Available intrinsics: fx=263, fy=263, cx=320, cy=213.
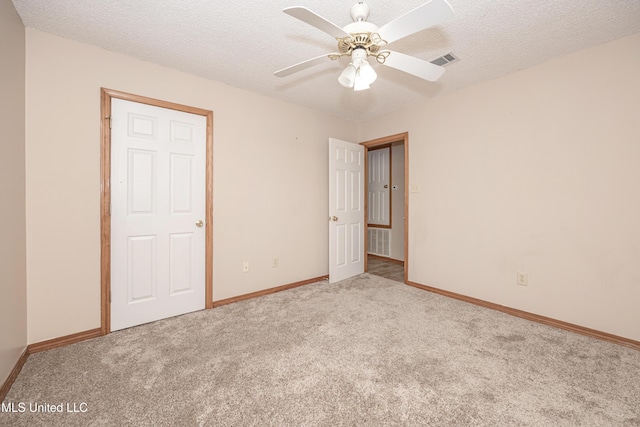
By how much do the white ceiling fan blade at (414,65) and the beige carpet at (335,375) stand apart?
6.64 ft

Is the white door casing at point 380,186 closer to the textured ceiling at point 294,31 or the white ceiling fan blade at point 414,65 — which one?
the textured ceiling at point 294,31

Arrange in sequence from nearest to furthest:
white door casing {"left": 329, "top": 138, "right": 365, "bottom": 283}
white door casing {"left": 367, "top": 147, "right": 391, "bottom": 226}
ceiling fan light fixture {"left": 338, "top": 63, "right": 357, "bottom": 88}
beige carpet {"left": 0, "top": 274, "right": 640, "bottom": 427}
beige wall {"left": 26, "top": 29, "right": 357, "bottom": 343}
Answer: beige carpet {"left": 0, "top": 274, "right": 640, "bottom": 427} → ceiling fan light fixture {"left": 338, "top": 63, "right": 357, "bottom": 88} → beige wall {"left": 26, "top": 29, "right": 357, "bottom": 343} → white door casing {"left": 329, "top": 138, "right": 365, "bottom": 283} → white door casing {"left": 367, "top": 147, "right": 391, "bottom": 226}

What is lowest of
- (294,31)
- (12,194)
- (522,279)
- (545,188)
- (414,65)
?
(522,279)

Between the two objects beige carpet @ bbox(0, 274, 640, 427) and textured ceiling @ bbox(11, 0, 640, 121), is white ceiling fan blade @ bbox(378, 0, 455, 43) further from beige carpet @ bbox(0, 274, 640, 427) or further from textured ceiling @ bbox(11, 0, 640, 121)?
beige carpet @ bbox(0, 274, 640, 427)

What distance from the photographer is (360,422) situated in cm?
137

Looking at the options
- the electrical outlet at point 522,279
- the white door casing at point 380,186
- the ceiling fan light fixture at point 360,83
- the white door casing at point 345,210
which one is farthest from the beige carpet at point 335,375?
the white door casing at point 380,186

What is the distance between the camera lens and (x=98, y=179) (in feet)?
7.49

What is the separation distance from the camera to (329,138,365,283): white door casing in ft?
12.5

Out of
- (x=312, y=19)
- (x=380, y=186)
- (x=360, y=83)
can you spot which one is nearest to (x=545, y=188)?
(x=360, y=83)

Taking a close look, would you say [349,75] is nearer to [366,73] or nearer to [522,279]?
[366,73]

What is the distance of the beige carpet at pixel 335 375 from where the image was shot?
4.66ft

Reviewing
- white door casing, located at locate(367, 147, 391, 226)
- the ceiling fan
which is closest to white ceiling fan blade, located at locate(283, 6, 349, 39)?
the ceiling fan

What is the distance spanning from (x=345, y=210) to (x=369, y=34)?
2.64 m

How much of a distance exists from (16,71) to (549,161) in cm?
440
